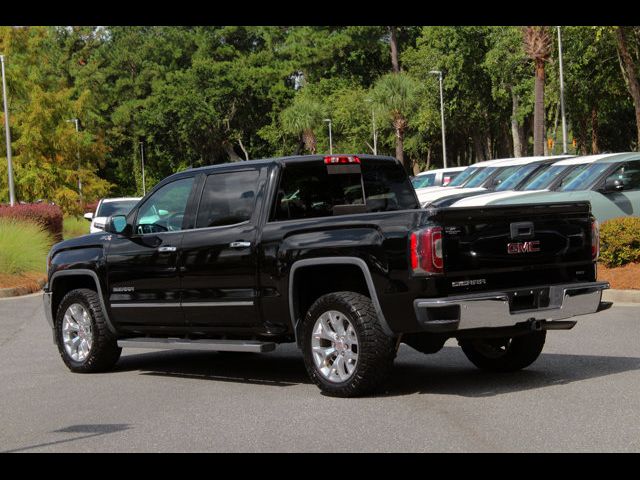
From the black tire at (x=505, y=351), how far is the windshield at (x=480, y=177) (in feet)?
61.1

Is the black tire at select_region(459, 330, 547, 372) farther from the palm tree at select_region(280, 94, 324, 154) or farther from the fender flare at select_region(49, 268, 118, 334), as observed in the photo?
the palm tree at select_region(280, 94, 324, 154)

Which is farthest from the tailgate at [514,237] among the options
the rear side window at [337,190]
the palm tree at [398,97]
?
the palm tree at [398,97]

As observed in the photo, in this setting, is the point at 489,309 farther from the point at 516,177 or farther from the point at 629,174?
the point at 516,177

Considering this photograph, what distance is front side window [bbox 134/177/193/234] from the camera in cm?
1071

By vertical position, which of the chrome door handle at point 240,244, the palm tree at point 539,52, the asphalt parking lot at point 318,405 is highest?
the palm tree at point 539,52

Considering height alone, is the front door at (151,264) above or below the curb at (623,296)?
above

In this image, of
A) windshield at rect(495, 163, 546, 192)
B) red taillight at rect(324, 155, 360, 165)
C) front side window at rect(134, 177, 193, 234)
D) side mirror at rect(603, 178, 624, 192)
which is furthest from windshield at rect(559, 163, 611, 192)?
front side window at rect(134, 177, 193, 234)

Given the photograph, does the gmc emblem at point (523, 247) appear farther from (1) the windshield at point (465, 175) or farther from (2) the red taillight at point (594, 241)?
(1) the windshield at point (465, 175)

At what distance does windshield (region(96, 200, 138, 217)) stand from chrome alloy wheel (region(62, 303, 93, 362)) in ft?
62.3

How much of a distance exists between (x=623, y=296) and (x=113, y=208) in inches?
727

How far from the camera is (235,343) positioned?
984 centimetres

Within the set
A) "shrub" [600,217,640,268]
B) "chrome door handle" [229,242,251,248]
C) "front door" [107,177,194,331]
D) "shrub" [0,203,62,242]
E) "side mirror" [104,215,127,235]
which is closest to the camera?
"chrome door handle" [229,242,251,248]

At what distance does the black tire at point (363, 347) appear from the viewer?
8789 mm
